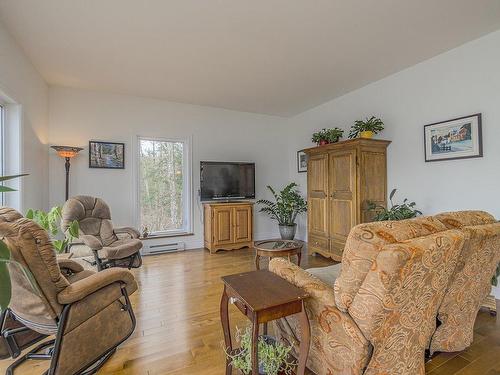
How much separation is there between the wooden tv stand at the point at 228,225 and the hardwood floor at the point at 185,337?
1.15m

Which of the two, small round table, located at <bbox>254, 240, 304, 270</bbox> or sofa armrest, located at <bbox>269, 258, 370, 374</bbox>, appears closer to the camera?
sofa armrest, located at <bbox>269, 258, 370, 374</bbox>

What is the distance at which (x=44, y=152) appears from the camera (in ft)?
12.2

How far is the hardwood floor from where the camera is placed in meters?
1.71

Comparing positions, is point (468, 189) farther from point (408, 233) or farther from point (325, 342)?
point (325, 342)

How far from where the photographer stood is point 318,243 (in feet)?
13.9

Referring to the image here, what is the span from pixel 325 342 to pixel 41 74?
14.7 feet

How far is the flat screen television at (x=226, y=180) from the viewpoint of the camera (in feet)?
15.7

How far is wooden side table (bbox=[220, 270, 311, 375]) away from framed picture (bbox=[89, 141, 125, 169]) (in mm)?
3521

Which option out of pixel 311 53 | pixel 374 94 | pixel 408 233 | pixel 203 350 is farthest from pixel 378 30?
pixel 203 350

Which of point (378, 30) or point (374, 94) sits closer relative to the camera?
point (378, 30)

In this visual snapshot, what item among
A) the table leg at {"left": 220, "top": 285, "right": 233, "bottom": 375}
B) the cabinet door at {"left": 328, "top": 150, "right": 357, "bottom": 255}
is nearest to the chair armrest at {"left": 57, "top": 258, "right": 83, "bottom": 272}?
the table leg at {"left": 220, "top": 285, "right": 233, "bottom": 375}

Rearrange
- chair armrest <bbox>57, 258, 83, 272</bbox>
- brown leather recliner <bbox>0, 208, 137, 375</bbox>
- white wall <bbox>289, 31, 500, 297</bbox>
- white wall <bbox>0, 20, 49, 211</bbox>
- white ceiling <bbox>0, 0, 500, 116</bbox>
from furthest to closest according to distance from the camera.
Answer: white wall <bbox>289, 31, 500, 297</bbox> < white wall <bbox>0, 20, 49, 211</bbox> < white ceiling <bbox>0, 0, 500, 116</bbox> < chair armrest <bbox>57, 258, 83, 272</bbox> < brown leather recliner <bbox>0, 208, 137, 375</bbox>

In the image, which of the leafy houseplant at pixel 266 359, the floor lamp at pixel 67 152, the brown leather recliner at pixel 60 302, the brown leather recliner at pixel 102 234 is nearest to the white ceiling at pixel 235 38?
the floor lamp at pixel 67 152

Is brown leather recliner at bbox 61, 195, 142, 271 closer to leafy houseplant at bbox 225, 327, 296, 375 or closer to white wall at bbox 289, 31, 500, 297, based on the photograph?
leafy houseplant at bbox 225, 327, 296, 375
